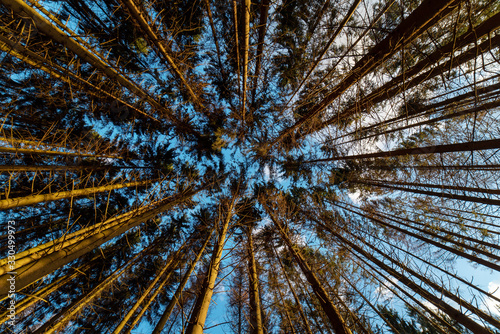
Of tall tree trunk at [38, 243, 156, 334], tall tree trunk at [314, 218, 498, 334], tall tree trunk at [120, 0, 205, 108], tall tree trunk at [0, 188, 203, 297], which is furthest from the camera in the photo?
tall tree trunk at [38, 243, 156, 334]

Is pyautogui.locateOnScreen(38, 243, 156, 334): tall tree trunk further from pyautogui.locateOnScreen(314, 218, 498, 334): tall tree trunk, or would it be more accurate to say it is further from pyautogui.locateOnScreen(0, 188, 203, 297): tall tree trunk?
pyautogui.locateOnScreen(314, 218, 498, 334): tall tree trunk

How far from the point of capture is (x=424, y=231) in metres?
6.45

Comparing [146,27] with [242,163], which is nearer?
[146,27]

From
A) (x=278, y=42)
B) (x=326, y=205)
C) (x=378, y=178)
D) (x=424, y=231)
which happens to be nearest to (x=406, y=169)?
(x=378, y=178)

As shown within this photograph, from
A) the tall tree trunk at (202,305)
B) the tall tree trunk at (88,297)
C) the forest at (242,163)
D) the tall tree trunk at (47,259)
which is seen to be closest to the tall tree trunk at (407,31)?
the forest at (242,163)

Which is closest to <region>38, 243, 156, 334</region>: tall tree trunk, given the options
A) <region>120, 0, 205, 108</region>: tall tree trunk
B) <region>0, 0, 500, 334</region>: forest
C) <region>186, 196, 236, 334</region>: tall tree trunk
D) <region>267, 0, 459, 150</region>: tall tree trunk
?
<region>0, 0, 500, 334</region>: forest

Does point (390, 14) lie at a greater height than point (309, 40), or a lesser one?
lesser

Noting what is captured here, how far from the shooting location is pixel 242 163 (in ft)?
34.8

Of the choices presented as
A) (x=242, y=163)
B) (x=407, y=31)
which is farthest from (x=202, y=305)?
Answer: (x=242, y=163)

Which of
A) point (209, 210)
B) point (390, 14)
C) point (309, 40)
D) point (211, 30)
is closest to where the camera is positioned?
point (390, 14)

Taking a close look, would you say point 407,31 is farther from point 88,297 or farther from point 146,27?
point 88,297

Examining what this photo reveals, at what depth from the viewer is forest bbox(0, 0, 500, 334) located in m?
3.46

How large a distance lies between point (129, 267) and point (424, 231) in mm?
11559

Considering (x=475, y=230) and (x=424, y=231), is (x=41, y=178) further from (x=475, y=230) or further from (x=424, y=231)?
(x=475, y=230)
